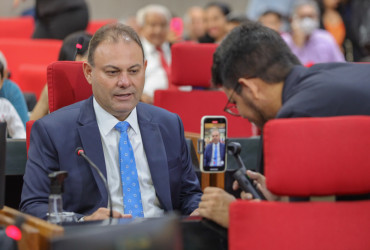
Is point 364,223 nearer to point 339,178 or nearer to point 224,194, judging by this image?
point 339,178

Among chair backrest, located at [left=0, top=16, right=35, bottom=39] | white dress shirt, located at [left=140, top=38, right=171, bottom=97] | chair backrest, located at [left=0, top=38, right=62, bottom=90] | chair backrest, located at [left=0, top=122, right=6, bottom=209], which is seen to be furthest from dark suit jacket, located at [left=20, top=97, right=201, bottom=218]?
chair backrest, located at [left=0, top=16, right=35, bottom=39]

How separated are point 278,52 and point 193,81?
6.49ft

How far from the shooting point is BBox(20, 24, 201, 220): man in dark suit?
99.6 inches

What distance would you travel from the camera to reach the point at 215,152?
241 cm

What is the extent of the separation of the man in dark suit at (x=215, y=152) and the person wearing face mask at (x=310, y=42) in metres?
3.84

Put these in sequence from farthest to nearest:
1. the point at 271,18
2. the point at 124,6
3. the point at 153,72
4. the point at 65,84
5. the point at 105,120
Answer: the point at 124,6
the point at 271,18
the point at 153,72
the point at 65,84
the point at 105,120

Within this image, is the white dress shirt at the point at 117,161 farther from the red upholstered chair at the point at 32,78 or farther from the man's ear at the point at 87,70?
the red upholstered chair at the point at 32,78

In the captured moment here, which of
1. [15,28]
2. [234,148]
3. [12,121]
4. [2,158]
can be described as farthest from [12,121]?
[15,28]

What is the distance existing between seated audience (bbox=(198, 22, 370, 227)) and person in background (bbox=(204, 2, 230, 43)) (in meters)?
4.05

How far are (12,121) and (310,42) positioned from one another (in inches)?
137

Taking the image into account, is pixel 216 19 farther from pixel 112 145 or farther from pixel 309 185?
pixel 309 185

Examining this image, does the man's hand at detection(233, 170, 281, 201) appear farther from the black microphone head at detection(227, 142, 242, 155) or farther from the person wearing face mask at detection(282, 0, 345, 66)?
the person wearing face mask at detection(282, 0, 345, 66)

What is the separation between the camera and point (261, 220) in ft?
6.51

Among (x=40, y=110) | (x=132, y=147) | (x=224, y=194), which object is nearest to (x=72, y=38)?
(x=40, y=110)
